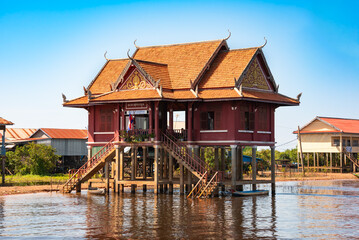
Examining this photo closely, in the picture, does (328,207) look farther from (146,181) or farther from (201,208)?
(146,181)

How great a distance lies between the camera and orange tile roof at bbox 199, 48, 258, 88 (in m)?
40.4

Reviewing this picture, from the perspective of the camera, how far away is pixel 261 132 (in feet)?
136

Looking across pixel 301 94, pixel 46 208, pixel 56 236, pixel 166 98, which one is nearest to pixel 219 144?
pixel 166 98

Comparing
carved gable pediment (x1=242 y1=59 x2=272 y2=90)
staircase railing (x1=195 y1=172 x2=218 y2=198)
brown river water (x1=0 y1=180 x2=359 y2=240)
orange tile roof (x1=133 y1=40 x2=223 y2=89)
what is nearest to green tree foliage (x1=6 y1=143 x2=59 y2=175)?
brown river water (x1=0 y1=180 x2=359 y2=240)

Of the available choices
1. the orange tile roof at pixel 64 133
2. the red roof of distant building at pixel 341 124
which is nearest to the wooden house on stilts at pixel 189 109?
the orange tile roof at pixel 64 133

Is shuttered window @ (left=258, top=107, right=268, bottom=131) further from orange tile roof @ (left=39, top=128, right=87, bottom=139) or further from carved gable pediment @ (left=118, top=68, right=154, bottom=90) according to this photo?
orange tile roof @ (left=39, top=128, right=87, bottom=139)

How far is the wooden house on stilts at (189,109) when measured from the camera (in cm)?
3953

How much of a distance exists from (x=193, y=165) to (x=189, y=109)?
13.1ft

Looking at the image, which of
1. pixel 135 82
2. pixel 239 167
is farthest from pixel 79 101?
pixel 239 167

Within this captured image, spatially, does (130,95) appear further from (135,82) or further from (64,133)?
(64,133)

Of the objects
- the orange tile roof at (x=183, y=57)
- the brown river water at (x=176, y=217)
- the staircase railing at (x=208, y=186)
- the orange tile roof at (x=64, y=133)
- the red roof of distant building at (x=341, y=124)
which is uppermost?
the orange tile roof at (x=183, y=57)

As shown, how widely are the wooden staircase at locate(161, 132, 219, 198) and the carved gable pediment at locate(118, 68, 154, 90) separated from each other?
3591mm

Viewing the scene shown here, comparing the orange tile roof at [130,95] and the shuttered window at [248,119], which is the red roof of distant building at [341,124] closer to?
the shuttered window at [248,119]

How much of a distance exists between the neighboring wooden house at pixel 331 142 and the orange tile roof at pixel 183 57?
34.6 metres
